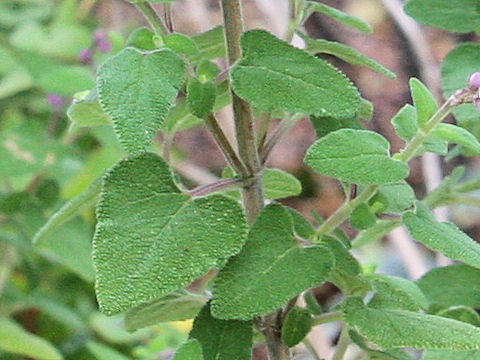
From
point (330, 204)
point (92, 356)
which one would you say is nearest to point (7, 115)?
point (92, 356)

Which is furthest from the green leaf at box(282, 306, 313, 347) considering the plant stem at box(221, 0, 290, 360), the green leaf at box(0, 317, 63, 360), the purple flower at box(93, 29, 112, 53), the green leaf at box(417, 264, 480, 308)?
the purple flower at box(93, 29, 112, 53)

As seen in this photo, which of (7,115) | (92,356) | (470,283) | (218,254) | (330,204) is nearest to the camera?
(218,254)

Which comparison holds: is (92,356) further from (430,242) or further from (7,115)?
(430,242)

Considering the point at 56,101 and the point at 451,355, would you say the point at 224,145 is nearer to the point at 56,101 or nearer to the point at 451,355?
the point at 451,355

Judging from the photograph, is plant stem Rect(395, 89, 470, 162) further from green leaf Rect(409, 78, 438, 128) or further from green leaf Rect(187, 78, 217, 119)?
green leaf Rect(187, 78, 217, 119)

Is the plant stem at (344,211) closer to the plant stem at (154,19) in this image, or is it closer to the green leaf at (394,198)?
the green leaf at (394,198)

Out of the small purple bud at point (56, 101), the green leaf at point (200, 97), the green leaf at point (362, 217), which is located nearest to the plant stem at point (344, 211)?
the green leaf at point (362, 217)

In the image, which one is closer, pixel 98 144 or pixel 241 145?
pixel 241 145
